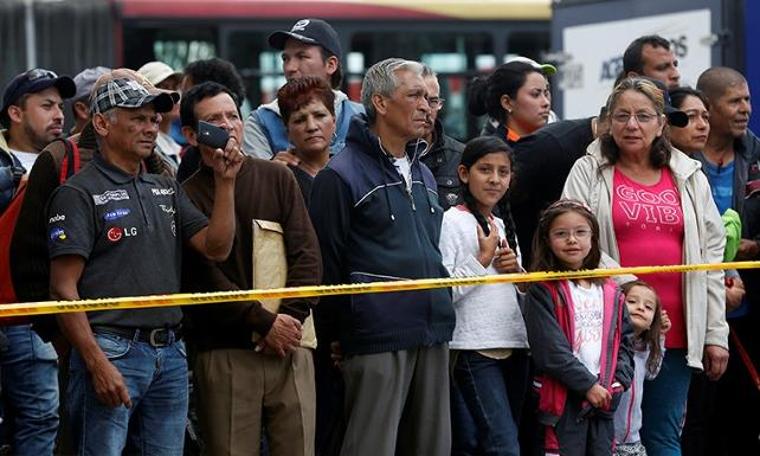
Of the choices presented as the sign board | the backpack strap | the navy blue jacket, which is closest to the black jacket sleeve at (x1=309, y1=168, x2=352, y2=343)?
the navy blue jacket

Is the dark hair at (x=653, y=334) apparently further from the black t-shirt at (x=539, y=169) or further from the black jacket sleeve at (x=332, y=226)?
the black jacket sleeve at (x=332, y=226)

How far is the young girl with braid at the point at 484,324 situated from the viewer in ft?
22.3

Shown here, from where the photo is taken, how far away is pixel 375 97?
21.9 feet

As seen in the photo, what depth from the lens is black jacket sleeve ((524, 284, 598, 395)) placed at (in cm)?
672

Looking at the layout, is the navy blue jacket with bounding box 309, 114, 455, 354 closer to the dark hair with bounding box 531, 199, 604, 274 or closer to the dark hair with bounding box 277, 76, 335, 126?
the dark hair with bounding box 277, 76, 335, 126

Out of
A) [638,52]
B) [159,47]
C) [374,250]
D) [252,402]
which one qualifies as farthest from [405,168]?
[159,47]

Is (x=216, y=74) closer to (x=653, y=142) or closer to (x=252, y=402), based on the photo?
(x=653, y=142)

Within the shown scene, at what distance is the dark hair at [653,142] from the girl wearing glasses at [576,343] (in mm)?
461

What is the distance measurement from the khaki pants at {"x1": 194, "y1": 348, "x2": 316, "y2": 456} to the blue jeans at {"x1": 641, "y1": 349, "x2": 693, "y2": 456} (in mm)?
1793

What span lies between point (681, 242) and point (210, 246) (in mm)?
2397

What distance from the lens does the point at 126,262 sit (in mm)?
5793

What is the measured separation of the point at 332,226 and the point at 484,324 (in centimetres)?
88

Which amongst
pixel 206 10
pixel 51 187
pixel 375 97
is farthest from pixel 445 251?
pixel 206 10

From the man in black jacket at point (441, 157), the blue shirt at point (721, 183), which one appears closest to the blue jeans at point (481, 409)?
the man in black jacket at point (441, 157)
